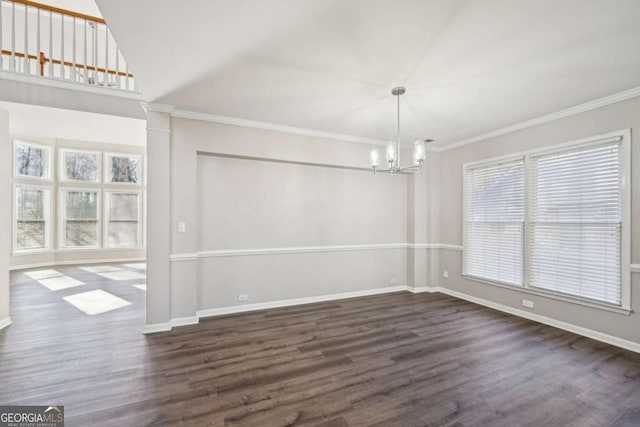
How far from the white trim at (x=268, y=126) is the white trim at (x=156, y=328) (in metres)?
2.72

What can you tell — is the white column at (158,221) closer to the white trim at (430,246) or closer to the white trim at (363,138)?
the white trim at (363,138)

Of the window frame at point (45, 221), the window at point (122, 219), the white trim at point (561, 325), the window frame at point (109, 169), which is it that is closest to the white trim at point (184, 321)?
the white trim at point (561, 325)

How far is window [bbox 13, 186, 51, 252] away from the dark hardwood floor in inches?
176

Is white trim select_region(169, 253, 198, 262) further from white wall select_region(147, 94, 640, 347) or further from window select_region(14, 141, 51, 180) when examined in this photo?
window select_region(14, 141, 51, 180)

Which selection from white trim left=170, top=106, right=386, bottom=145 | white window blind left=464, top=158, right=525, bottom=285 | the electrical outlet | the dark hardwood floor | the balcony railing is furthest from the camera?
the balcony railing

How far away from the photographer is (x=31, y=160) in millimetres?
7004

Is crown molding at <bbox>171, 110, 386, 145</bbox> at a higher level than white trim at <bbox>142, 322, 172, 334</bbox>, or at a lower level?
higher

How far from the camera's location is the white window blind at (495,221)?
4.10 meters

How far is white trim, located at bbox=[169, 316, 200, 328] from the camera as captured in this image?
359 centimetres

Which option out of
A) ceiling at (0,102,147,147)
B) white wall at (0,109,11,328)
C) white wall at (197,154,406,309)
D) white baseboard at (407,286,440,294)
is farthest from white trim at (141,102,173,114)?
white baseboard at (407,286,440,294)

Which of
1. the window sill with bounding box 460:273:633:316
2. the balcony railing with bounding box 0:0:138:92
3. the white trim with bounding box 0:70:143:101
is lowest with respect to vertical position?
the window sill with bounding box 460:273:633:316

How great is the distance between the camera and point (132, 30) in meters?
2.05

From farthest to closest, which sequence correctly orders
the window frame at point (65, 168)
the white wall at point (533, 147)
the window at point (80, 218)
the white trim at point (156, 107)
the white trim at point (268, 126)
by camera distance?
the window at point (80, 218) → the window frame at point (65, 168) → the white trim at point (268, 126) → the white trim at point (156, 107) → the white wall at point (533, 147)

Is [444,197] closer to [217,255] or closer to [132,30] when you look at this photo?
[217,255]
